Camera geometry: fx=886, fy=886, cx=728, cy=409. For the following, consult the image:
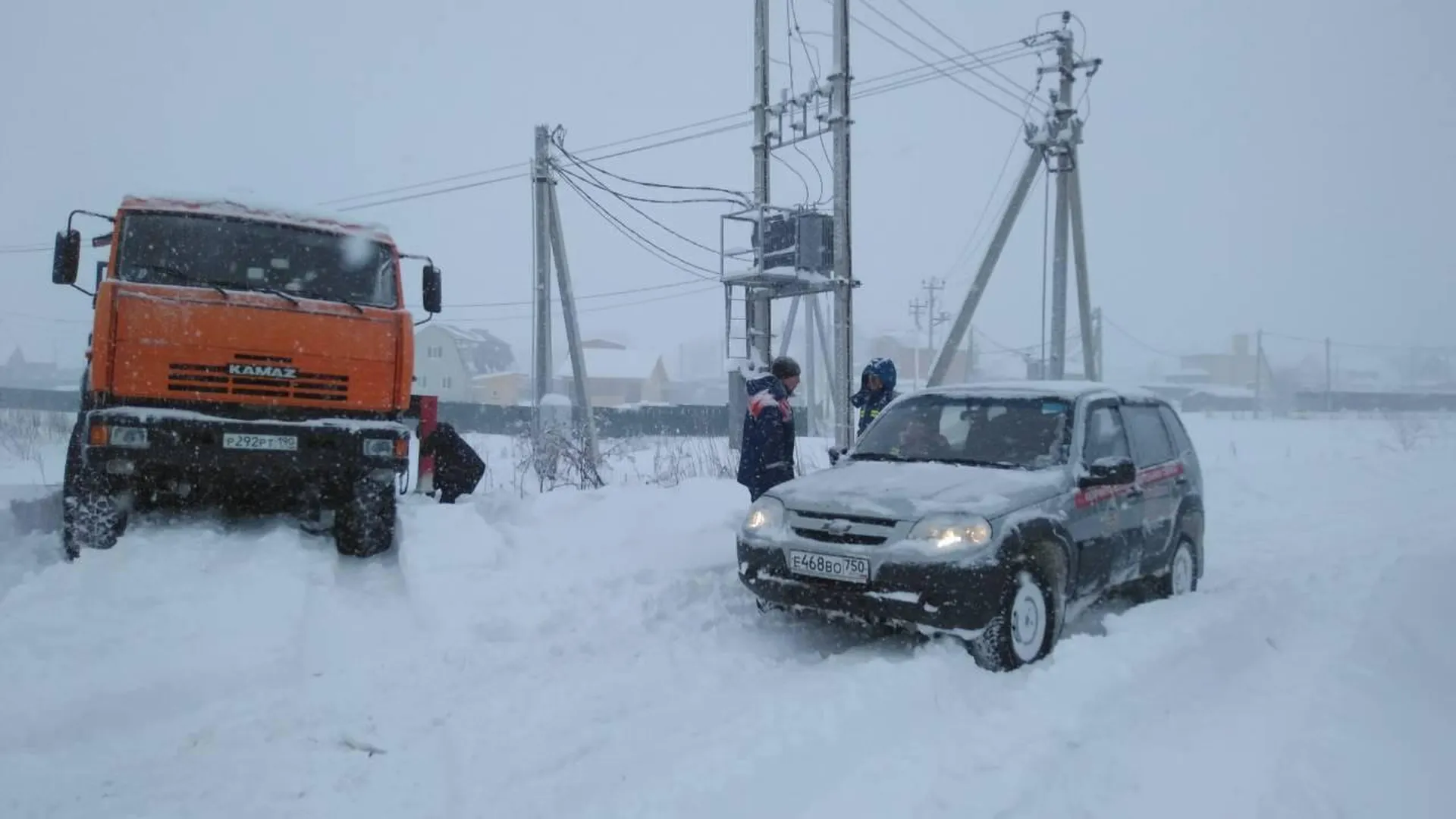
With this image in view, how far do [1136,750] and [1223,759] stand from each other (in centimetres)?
32

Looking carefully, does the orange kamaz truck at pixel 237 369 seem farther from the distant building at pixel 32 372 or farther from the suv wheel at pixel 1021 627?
the distant building at pixel 32 372

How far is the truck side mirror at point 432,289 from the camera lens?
24.2 ft

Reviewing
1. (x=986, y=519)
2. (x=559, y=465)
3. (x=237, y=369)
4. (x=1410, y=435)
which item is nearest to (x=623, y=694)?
(x=986, y=519)

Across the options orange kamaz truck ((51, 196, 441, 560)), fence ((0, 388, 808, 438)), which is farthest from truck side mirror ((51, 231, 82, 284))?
fence ((0, 388, 808, 438))

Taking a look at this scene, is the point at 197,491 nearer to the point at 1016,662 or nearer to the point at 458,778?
the point at 458,778

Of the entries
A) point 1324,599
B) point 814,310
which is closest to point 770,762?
point 1324,599

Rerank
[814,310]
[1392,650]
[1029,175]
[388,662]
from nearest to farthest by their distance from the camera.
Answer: [388,662]
[1392,650]
[1029,175]
[814,310]

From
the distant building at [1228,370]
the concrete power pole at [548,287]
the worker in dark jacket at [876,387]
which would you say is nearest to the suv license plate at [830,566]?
the worker in dark jacket at [876,387]

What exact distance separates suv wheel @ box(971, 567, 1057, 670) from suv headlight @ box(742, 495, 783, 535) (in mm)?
1255

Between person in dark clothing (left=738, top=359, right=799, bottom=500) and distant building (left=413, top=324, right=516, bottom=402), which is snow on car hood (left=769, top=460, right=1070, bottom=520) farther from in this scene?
distant building (left=413, top=324, right=516, bottom=402)

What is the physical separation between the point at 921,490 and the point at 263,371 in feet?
14.3

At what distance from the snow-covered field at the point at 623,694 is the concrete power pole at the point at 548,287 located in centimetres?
1179

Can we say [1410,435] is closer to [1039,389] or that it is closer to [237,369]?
[1039,389]

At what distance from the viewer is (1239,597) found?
20.8 ft
